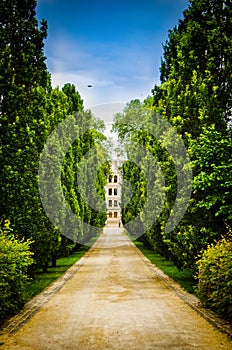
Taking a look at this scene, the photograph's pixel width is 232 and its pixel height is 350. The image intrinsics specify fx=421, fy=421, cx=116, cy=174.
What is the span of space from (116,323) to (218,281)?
2.53 meters

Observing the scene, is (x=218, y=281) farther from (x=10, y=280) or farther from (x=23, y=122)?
(x=23, y=122)

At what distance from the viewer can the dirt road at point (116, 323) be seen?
6.86 m

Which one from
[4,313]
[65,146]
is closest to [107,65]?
[65,146]

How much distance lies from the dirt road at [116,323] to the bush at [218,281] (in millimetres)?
500

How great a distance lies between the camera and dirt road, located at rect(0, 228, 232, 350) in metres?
6.86

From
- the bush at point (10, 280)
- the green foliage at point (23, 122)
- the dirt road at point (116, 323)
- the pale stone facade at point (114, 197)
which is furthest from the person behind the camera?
the pale stone facade at point (114, 197)

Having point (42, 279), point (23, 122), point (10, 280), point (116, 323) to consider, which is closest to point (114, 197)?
point (42, 279)

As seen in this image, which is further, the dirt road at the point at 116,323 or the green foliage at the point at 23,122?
the green foliage at the point at 23,122

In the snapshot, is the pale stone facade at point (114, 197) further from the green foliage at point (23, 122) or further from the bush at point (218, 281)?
the bush at point (218, 281)

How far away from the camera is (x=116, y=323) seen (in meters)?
8.25

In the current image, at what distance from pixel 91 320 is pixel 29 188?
705 cm

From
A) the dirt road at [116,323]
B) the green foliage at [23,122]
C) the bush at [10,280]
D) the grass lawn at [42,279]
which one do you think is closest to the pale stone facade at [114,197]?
the grass lawn at [42,279]

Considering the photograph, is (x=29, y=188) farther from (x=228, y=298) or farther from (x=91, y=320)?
(x=228, y=298)

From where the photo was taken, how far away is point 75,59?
1989 cm
